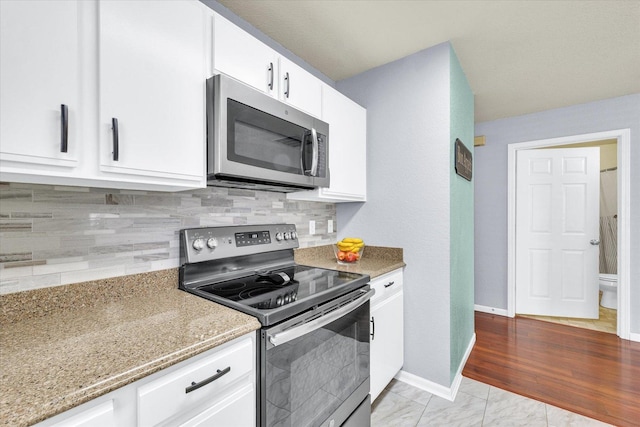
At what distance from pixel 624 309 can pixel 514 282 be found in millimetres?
914

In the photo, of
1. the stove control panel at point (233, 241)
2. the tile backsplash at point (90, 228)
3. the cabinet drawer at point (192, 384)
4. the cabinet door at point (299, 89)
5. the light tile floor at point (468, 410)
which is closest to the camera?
the cabinet drawer at point (192, 384)

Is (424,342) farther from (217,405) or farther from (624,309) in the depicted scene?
(624,309)

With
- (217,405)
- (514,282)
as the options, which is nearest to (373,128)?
(217,405)

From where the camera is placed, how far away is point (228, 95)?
1.23 metres

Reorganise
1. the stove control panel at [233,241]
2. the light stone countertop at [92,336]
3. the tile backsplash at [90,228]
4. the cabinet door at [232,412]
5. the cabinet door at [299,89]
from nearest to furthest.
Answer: the light stone countertop at [92,336]
the cabinet door at [232,412]
the tile backsplash at [90,228]
the stove control panel at [233,241]
the cabinet door at [299,89]

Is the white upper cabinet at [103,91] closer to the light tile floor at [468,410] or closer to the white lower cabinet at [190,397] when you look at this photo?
the white lower cabinet at [190,397]

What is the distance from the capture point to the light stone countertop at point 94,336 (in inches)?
23.8

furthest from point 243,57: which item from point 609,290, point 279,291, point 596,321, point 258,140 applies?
point 609,290

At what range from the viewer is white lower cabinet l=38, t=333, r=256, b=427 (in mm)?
660

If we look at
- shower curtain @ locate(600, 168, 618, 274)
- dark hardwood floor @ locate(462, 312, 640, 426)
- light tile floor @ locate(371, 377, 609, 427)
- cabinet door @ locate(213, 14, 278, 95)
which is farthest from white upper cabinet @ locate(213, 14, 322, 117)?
shower curtain @ locate(600, 168, 618, 274)

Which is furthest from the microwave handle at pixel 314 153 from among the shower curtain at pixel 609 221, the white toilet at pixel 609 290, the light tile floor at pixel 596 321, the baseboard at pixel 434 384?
the shower curtain at pixel 609 221

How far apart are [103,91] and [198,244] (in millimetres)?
741

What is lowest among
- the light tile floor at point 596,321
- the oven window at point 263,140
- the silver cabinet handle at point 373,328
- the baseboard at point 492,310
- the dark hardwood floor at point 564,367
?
the dark hardwood floor at point 564,367

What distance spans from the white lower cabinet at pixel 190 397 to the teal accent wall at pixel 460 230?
1566 mm
